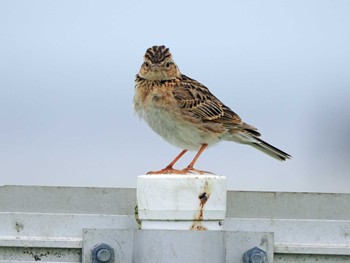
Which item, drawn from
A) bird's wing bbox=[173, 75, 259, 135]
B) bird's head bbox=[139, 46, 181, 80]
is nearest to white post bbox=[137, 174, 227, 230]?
bird's wing bbox=[173, 75, 259, 135]

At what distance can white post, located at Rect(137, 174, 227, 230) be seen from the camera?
4.94 metres

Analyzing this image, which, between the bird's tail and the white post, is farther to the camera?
the bird's tail

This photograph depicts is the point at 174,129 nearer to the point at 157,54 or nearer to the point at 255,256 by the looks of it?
the point at 157,54

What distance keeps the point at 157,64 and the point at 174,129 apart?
903 millimetres

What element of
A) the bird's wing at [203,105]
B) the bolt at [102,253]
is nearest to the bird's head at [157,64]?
the bird's wing at [203,105]

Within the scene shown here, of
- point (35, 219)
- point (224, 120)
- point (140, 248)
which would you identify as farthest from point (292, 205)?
point (224, 120)

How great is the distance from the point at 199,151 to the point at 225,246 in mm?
5511

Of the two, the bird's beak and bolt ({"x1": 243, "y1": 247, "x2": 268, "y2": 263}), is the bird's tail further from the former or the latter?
bolt ({"x1": 243, "y1": 247, "x2": 268, "y2": 263})

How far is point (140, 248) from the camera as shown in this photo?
4809 millimetres

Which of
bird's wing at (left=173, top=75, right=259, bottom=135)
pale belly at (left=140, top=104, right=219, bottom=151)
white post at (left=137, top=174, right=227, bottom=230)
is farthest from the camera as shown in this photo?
bird's wing at (left=173, top=75, right=259, bottom=135)

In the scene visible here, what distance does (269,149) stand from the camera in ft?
35.4

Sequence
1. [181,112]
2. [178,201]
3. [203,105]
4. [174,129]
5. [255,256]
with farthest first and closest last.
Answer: [203,105] → [181,112] → [174,129] → [178,201] → [255,256]

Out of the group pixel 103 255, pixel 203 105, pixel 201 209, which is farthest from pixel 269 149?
pixel 103 255

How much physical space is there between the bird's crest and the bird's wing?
41 centimetres
